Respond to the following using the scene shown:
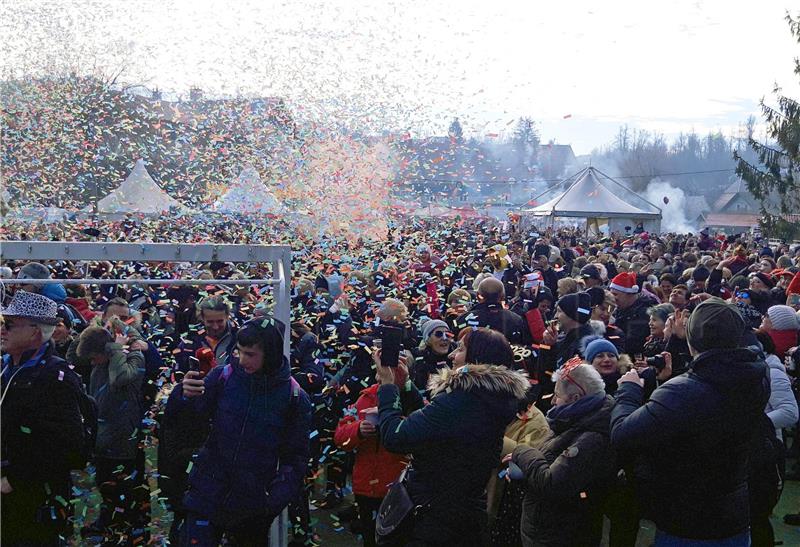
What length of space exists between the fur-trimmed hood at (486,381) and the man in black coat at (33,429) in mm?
1847

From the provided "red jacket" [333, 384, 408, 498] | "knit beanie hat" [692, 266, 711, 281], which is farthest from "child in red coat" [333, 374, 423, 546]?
"knit beanie hat" [692, 266, 711, 281]

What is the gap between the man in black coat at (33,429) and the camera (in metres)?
3.97

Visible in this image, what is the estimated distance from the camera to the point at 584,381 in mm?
4141

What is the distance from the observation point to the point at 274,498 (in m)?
4.09

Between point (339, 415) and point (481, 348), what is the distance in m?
A: 2.24

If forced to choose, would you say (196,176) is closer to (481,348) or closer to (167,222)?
(167,222)

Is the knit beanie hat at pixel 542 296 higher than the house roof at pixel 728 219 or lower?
higher

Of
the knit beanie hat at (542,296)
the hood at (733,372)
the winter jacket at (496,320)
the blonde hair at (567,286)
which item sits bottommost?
the knit beanie hat at (542,296)

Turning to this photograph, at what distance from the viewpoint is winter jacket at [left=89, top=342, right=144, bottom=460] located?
219 inches

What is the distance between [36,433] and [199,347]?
202 centimetres

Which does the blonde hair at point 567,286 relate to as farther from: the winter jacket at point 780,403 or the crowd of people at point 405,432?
the winter jacket at point 780,403

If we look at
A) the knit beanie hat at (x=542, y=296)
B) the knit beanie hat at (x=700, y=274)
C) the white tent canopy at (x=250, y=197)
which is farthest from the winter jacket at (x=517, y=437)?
the white tent canopy at (x=250, y=197)

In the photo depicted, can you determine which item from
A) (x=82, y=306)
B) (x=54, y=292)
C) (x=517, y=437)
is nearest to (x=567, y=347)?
(x=517, y=437)

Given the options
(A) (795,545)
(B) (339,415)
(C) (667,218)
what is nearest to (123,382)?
(B) (339,415)
